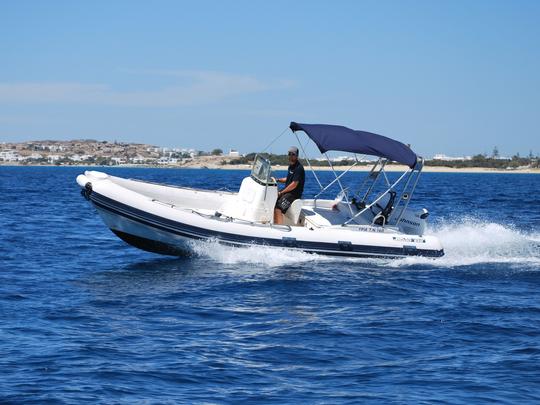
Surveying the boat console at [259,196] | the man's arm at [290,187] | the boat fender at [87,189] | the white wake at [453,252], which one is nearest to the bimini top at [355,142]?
the man's arm at [290,187]

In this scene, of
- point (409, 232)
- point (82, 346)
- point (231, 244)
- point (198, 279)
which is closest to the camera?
point (82, 346)

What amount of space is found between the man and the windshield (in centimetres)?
40

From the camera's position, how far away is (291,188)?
55.1 feet

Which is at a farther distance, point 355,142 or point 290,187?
point 290,187

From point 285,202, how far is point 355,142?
185 cm

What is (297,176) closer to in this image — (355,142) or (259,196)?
(259,196)

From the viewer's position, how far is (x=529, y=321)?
11.5m

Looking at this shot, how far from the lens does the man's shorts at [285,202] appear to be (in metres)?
17.0

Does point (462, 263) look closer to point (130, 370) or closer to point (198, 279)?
point (198, 279)

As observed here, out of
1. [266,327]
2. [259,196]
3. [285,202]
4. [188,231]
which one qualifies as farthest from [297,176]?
[266,327]

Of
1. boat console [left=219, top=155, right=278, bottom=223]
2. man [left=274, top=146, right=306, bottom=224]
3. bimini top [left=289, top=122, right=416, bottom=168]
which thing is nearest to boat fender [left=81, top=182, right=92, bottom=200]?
boat console [left=219, top=155, right=278, bottom=223]

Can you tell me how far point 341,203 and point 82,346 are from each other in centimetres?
918

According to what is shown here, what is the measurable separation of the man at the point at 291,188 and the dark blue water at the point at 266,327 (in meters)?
1.18

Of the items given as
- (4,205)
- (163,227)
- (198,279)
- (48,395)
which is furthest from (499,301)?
(4,205)
